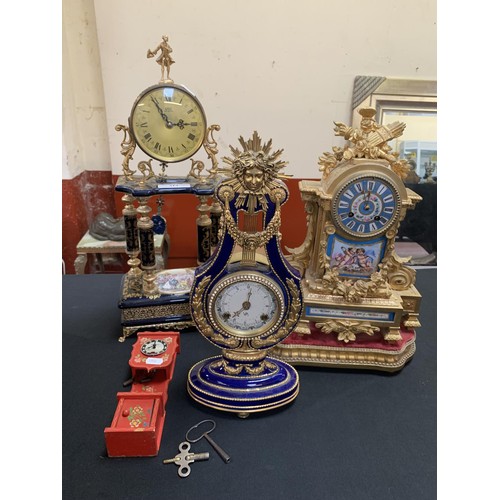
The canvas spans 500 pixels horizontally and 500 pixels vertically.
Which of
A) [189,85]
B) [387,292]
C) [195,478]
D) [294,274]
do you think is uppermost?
[189,85]

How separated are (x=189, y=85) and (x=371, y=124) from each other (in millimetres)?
1927

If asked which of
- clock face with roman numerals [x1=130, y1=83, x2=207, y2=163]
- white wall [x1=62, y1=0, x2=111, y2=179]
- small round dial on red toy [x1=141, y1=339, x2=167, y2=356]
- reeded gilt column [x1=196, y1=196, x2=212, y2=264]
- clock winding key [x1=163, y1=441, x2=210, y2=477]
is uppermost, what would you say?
white wall [x1=62, y1=0, x2=111, y2=179]

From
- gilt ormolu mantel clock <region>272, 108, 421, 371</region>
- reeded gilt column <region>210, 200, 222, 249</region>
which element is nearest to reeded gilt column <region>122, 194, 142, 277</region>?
reeded gilt column <region>210, 200, 222, 249</region>

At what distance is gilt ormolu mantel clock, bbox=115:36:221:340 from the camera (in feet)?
7.63

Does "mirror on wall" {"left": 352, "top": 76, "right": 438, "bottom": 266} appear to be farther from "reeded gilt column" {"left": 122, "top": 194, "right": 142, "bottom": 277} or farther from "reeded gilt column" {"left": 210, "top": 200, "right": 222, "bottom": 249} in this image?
"reeded gilt column" {"left": 122, "top": 194, "right": 142, "bottom": 277}

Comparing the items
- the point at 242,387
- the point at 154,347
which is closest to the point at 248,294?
the point at 242,387

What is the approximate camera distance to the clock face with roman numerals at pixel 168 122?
90.7 inches

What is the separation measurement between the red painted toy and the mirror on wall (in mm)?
2554

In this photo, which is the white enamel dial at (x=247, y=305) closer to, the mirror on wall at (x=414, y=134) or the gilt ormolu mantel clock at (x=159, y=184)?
the gilt ormolu mantel clock at (x=159, y=184)

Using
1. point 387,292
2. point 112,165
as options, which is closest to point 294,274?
point 387,292

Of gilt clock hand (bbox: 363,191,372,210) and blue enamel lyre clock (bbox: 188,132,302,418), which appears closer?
blue enamel lyre clock (bbox: 188,132,302,418)

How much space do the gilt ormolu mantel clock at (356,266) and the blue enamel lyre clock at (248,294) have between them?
372mm

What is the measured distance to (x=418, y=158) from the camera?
379 centimetres

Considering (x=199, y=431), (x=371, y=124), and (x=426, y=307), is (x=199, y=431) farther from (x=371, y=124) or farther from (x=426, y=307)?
(x=426, y=307)
